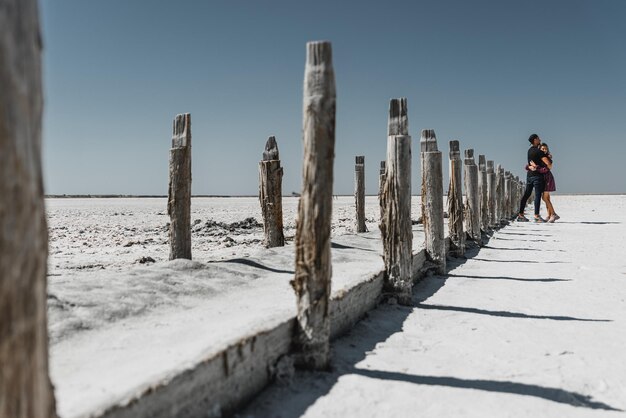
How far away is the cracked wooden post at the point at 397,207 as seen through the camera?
20.7 ft

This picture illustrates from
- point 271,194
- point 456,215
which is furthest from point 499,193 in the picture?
point 271,194

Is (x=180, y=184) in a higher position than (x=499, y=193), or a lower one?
higher

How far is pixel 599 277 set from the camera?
803 centimetres

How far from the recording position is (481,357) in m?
4.43

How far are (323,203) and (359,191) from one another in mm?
11604

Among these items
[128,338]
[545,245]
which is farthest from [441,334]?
[545,245]

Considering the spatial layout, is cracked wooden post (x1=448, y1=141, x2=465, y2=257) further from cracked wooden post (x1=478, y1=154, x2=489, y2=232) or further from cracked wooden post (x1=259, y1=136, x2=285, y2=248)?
cracked wooden post (x1=478, y1=154, x2=489, y2=232)

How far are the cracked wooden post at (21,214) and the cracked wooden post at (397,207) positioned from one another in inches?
192

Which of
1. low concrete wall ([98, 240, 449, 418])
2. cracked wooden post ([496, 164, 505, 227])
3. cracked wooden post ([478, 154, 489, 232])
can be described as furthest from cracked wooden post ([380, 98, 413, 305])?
cracked wooden post ([496, 164, 505, 227])

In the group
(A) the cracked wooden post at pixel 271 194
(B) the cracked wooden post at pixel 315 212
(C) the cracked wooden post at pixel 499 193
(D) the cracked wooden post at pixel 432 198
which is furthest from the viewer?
(C) the cracked wooden post at pixel 499 193

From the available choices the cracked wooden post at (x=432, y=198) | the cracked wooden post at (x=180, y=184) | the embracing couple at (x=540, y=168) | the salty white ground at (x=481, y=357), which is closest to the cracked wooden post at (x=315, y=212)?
the salty white ground at (x=481, y=357)

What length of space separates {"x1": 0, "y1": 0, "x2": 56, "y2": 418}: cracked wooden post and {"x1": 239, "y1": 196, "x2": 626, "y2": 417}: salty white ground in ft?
5.96

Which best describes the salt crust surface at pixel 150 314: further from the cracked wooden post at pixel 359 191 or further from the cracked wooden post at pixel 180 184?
the cracked wooden post at pixel 359 191

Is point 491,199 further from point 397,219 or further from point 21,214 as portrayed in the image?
point 21,214
